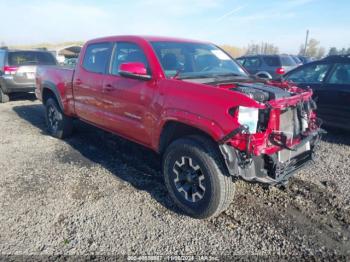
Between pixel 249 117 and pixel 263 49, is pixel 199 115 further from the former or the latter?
pixel 263 49

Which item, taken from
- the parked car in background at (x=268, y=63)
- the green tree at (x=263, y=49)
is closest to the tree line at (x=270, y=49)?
the green tree at (x=263, y=49)

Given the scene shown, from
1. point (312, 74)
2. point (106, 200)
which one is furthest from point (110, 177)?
point (312, 74)

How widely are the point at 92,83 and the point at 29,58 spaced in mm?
6652

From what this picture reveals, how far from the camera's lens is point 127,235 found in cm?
307

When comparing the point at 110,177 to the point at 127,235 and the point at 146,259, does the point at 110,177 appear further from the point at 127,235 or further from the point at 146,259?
the point at 146,259

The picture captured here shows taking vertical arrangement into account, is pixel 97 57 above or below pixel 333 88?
above

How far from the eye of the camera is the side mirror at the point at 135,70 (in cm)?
348

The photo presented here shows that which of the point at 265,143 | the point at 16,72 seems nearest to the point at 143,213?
the point at 265,143

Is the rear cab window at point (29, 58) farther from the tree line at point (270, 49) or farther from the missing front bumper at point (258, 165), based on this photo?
the tree line at point (270, 49)

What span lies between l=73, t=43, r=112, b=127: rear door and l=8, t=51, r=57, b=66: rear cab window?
19.0ft

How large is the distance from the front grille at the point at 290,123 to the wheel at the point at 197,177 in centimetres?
74

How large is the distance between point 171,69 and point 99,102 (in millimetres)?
1447

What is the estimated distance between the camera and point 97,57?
15.7ft

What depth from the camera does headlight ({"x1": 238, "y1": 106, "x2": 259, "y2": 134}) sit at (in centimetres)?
287
